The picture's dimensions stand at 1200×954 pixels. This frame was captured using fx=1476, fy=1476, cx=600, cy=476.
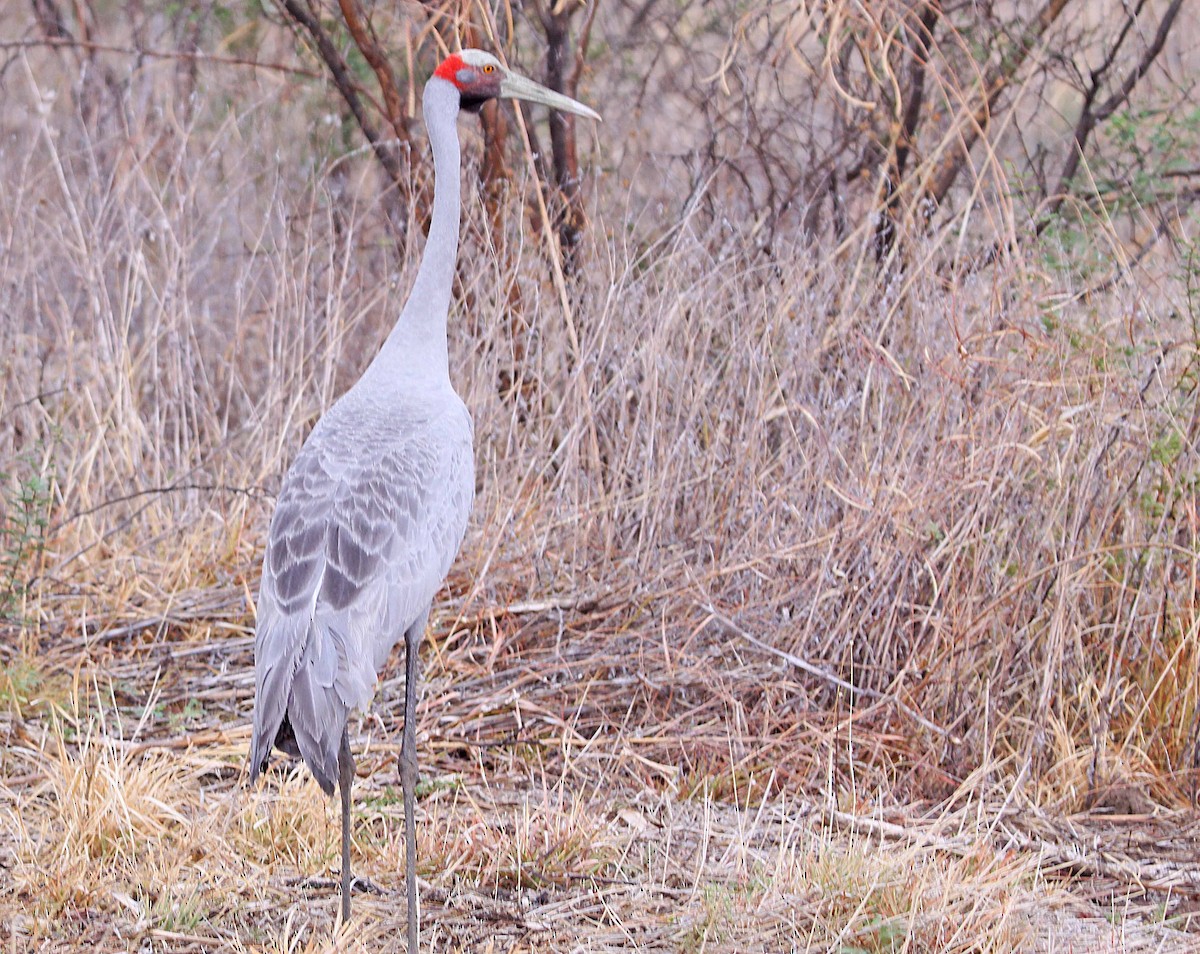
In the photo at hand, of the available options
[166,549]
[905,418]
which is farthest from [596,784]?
[166,549]

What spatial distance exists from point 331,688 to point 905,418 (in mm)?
2105

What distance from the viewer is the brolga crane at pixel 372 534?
3.05 metres

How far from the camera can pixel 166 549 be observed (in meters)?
5.12

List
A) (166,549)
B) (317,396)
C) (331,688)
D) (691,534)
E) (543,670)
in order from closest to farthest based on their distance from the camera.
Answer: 1. (331,688)
2. (543,670)
3. (691,534)
4. (166,549)
5. (317,396)

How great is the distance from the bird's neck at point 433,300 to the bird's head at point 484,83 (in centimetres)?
25

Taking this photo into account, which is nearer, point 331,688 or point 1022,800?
point 331,688

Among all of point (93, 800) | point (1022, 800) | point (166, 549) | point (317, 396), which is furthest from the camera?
point (317, 396)

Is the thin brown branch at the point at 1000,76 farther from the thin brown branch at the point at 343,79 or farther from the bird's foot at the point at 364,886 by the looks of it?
the bird's foot at the point at 364,886

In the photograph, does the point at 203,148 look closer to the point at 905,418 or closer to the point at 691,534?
the point at 691,534

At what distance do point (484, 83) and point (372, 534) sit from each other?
131cm

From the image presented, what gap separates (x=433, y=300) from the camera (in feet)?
12.0

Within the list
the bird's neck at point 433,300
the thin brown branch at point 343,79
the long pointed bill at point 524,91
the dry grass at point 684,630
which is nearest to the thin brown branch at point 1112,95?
the dry grass at point 684,630

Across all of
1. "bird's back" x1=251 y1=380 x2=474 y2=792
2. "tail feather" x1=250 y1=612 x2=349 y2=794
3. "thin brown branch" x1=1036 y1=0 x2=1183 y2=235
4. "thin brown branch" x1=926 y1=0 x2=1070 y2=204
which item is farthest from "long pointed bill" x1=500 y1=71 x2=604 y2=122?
"thin brown branch" x1=1036 y1=0 x2=1183 y2=235

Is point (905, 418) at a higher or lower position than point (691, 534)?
higher
